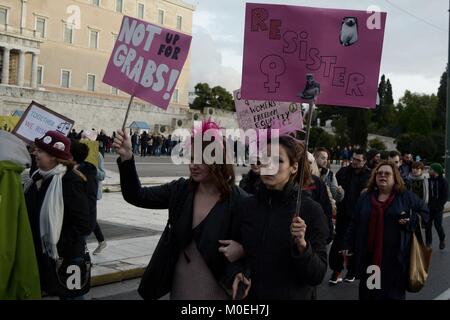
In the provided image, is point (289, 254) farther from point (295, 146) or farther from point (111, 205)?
point (111, 205)

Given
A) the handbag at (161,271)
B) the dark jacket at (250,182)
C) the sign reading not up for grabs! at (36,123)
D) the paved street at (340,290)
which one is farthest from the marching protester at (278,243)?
the sign reading not up for grabs! at (36,123)

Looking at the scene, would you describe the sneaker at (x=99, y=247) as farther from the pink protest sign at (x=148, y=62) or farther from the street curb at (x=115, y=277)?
the pink protest sign at (x=148, y=62)

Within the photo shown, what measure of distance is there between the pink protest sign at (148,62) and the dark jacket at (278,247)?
1399 mm

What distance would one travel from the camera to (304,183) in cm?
336

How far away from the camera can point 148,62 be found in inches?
170

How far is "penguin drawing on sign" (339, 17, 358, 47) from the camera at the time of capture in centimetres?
379

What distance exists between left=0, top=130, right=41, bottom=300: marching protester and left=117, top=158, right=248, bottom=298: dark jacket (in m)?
0.64

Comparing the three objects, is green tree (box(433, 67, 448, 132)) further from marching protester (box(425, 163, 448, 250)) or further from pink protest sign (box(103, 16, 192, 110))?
pink protest sign (box(103, 16, 192, 110))

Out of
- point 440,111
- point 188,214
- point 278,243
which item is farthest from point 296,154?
point 440,111

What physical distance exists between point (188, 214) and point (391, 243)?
2.28 m

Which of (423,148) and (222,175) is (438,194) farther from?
(423,148)

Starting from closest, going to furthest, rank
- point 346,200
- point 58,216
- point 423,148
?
point 58,216
point 346,200
point 423,148

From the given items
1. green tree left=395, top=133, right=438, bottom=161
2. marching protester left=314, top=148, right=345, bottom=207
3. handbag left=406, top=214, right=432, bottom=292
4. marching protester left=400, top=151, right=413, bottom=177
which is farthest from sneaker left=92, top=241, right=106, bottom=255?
green tree left=395, top=133, right=438, bottom=161

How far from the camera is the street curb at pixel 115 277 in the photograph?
270 inches
